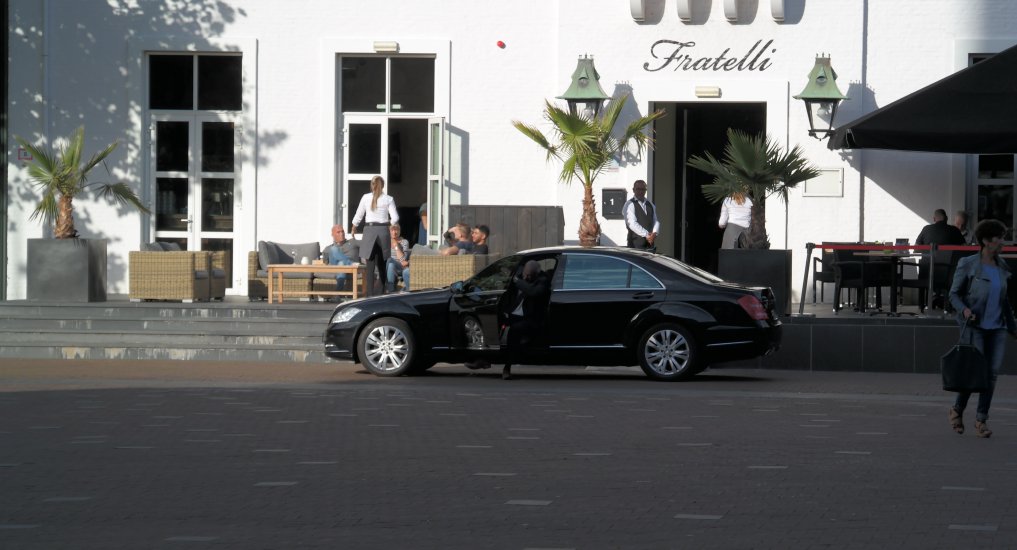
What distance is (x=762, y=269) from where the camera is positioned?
18.6 metres

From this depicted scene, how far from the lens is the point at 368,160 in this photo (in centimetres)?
2405

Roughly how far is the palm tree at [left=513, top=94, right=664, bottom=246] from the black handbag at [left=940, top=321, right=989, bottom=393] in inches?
396

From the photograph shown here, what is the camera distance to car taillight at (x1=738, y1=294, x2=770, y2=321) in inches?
634

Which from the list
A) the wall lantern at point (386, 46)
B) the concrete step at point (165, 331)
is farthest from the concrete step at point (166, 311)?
the wall lantern at point (386, 46)

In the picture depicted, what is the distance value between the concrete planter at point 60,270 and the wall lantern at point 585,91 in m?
7.06

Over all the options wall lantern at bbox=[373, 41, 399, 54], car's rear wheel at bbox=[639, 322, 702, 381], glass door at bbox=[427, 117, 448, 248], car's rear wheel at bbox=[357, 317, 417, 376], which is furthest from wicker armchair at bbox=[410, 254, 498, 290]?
wall lantern at bbox=[373, 41, 399, 54]

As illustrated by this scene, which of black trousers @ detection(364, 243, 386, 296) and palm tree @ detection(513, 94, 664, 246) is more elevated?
palm tree @ detection(513, 94, 664, 246)

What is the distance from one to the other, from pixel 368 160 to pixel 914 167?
8137mm

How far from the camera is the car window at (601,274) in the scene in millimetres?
16531

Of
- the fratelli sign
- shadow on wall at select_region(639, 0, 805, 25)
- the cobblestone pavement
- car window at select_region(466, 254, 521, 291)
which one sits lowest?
the cobblestone pavement

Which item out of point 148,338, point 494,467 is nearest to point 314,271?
point 148,338

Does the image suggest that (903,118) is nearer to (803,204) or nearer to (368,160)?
(803,204)

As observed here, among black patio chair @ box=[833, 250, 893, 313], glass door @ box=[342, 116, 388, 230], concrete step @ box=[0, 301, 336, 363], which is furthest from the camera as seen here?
glass door @ box=[342, 116, 388, 230]

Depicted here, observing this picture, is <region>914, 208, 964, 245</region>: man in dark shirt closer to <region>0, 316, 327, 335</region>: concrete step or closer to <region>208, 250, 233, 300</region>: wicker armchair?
<region>0, 316, 327, 335</region>: concrete step
